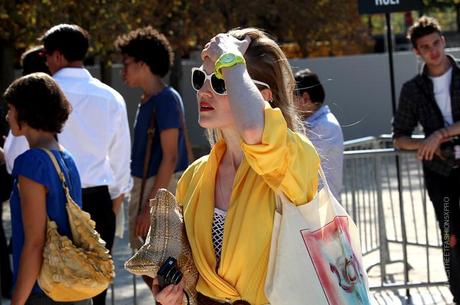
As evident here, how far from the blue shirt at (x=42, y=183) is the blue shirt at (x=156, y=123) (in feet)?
5.81

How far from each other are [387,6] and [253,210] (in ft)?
20.0

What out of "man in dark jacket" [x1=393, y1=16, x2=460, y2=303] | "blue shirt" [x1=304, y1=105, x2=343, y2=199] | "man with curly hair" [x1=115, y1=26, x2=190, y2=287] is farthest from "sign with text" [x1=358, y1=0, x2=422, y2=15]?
"man with curly hair" [x1=115, y1=26, x2=190, y2=287]

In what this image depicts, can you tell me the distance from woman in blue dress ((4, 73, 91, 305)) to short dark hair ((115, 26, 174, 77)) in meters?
1.81

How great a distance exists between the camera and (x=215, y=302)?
3574mm

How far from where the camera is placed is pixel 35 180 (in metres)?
4.95

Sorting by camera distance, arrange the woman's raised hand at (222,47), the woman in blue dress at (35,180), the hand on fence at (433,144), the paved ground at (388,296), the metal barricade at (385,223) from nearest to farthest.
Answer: the woman's raised hand at (222,47)
the woman in blue dress at (35,180)
the hand on fence at (433,144)
the paved ground at (388,296)
the metal barricade at (385,223)

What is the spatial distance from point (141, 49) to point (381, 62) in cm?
1834

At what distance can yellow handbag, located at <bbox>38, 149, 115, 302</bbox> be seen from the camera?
497cm

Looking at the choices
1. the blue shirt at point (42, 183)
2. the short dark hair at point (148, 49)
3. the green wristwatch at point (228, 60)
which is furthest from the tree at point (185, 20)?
the green wristwatch at point (228, 60)

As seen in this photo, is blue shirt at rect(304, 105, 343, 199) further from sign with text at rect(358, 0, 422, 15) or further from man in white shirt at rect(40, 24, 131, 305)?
sign with text at rect(358, 0, 422, 15)

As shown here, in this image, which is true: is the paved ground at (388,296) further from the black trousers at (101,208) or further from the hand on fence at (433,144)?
the hand on fence at (433,144)

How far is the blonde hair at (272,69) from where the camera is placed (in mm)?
3613

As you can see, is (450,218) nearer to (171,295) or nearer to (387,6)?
(387,6)

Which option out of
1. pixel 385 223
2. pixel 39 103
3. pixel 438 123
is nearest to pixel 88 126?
pixel 39 103
